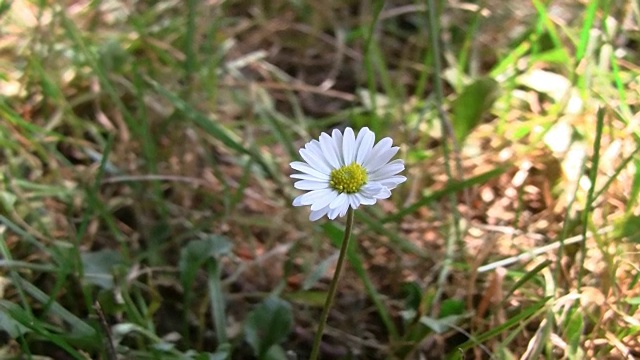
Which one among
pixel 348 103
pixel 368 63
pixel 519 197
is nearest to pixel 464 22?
pixel 348 103

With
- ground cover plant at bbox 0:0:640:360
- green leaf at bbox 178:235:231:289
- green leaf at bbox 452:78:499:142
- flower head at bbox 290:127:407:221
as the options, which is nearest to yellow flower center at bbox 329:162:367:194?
flower head at bbox 290:127:407:221

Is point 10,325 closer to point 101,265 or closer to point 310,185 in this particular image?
point 101,265

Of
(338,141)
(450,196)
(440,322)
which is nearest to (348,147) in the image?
(338,141)

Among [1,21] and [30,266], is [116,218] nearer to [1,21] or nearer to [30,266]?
[30,266]

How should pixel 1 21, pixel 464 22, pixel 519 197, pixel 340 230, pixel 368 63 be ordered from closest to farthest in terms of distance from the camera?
pixel 340 230
pixel 519 197
pixel 368 63
pixel 1 21
pixel 464 22

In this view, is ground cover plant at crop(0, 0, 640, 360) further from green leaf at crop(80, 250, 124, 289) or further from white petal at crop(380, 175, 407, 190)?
white petal at crop(380, 175, 407, 190)

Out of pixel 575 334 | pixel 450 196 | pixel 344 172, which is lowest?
pixel 575 334

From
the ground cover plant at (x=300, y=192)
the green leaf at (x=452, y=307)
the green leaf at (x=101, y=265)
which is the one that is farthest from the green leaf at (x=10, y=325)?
the green leaf at (x=452, y=307)
